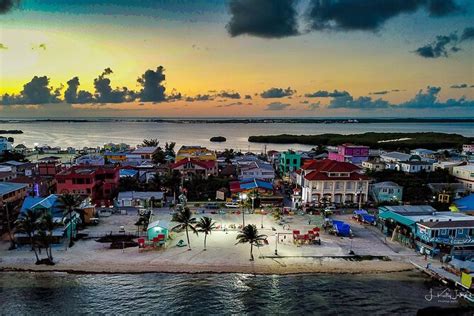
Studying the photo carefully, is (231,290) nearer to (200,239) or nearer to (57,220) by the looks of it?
(200,239)

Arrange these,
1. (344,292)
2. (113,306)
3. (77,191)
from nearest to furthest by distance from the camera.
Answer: (113,306), (344,292), (77,191)

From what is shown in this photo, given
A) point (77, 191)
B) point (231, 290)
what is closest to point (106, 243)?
point (231, 290)

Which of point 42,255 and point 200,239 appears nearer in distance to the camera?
point 42,255

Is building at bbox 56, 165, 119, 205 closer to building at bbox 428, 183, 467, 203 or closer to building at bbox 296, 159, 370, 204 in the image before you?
building at bbox 296, 159, 370, 204

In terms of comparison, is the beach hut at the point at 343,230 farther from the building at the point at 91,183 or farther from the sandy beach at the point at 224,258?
the building at the point at 91,183

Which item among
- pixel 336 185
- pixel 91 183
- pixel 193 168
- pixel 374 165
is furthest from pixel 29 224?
pixel 374 165

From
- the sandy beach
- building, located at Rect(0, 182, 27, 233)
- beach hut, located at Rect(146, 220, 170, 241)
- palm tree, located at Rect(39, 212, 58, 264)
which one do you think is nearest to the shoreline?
the sandy beach
